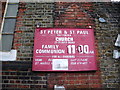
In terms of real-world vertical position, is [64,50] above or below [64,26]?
below

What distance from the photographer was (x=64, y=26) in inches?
152

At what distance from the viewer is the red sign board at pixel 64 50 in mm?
3496

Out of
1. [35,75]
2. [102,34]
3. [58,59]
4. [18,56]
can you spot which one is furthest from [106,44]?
[18,56]

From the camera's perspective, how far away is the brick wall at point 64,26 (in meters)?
3.44

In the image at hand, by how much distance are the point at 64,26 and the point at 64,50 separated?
1.92ft

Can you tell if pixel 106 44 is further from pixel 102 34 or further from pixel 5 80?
pixel 5 80

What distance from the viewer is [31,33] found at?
382 centimetres

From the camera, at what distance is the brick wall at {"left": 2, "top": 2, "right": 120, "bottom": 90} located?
135 inches

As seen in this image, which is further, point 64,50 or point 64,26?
point 64,26

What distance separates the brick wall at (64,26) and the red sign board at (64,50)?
122mm

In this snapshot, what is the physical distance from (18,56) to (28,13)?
106 centimetres

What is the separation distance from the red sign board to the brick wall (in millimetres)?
122

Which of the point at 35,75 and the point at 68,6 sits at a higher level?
the point at 68,6

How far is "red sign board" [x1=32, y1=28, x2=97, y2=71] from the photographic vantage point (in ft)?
11.5
